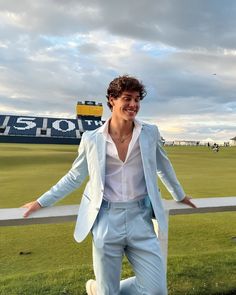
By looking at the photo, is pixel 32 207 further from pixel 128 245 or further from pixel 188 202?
pixel 188 202

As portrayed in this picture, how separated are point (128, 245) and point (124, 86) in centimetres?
89

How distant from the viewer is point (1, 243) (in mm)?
5582

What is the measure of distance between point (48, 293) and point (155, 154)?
1.60 metres

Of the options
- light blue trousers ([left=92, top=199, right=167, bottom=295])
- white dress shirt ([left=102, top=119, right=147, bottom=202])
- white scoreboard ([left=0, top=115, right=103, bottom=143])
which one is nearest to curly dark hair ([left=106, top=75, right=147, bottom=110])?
white dress shirt ([left=102, top=119, right=147, bottom=202])

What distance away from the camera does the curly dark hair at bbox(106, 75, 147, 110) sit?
2299 millimetres

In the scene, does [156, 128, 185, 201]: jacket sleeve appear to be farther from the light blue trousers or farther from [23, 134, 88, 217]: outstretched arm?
[23, 134, 88, 217]: outstretched arm

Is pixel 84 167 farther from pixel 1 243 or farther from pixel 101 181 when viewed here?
pixel 1 243

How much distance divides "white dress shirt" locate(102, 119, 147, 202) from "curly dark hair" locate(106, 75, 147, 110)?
0.26 m

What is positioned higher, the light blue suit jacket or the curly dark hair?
the curly dark hair

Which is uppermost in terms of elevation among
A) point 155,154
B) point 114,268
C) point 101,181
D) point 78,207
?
point 155,154

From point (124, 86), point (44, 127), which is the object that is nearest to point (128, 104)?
point (124, 86)

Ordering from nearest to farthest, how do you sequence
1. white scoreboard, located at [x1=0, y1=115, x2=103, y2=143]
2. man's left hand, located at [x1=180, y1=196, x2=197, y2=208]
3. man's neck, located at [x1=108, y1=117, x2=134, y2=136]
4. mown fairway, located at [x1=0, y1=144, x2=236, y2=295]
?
man's neck, located at [x1=108, y1=117, x2=134, y2=136] → man's left hand, located at [x1=180, y1=196, x2=197, y2=208] → mown fairway, located at [x1=0, y1=144, x2=236, y2=295] → white scoreboard, located at [x1=0, y1=115, x2=103, y2=143]

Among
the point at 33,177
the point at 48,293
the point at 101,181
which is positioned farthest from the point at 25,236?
the point at 33,177

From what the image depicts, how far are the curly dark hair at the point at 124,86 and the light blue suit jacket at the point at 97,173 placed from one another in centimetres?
23
